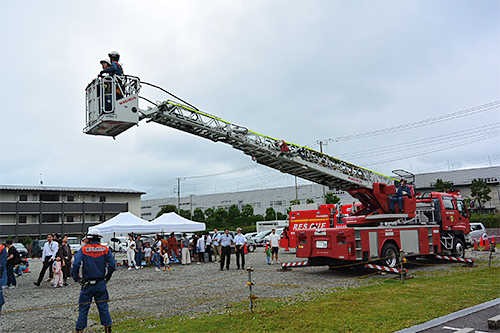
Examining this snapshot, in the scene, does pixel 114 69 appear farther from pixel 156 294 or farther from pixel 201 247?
pixel 201 247

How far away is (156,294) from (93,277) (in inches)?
186

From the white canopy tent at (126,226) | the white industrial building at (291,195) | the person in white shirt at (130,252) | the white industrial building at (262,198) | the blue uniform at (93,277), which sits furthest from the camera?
the white industrial building at (262,198)

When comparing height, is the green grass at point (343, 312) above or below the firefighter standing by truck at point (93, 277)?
below

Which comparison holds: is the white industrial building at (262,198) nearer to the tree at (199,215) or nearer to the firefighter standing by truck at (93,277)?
the tree at (199,215)

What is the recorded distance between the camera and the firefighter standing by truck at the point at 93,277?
6.10m

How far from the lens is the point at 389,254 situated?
13.4 meters

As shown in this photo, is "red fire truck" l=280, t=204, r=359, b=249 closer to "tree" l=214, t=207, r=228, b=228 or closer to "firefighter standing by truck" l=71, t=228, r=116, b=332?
"firefighter standing by truck" l=71, t=228, r=116, b=332

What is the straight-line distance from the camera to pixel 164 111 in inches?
435

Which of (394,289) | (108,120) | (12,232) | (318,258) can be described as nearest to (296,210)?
(318,258)

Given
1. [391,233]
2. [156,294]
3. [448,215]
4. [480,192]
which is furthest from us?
[480,192]

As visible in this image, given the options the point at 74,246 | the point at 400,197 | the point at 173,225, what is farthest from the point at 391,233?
the point at 74,246

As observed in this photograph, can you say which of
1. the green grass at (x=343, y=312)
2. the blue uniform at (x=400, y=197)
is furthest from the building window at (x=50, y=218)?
the green grass at (x=343, y=312)

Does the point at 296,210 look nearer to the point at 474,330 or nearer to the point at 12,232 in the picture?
the point at 474,330

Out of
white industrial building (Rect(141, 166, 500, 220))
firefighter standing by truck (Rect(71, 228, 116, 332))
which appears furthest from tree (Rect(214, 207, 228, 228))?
firefighter standing by truck (Rect(71, 228, 116, 332))
